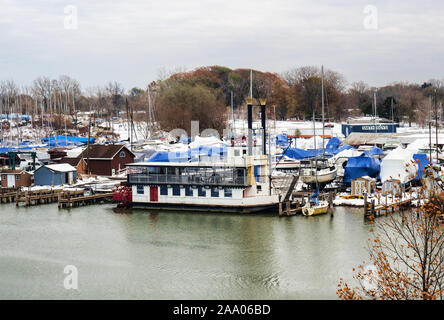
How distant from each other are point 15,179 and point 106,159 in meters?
7.09

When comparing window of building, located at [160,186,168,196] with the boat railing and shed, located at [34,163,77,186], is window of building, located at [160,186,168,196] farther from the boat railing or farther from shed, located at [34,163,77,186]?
shed, located at [34,163,77,186]

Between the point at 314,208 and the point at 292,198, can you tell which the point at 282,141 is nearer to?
the point at 292,198

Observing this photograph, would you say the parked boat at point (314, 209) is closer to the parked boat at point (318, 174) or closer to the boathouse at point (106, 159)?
the parked boat at point (318, 174)

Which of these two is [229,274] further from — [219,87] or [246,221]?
[219,87]

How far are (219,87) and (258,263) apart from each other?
297 feet

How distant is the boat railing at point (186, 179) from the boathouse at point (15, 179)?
41.6 feet

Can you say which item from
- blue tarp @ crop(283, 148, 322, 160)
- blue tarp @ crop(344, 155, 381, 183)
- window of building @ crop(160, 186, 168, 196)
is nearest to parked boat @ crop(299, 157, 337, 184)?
blue tarp @ crop(344, 155, 381, 183)

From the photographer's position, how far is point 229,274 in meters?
21.9

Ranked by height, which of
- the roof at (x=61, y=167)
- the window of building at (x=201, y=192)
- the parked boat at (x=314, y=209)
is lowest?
the parked boat at (x=314, y=209)

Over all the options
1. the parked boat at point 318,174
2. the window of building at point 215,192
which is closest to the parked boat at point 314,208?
the parked boat at point 318,174

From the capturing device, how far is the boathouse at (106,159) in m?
47.6

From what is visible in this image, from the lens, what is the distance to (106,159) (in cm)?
4734

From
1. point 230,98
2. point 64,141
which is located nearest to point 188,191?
point 64,141

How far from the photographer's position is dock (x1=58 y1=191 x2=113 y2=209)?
3706 cm
